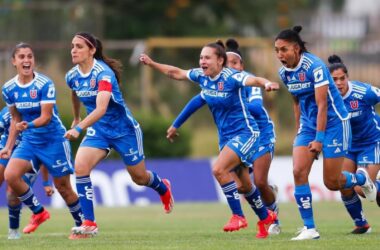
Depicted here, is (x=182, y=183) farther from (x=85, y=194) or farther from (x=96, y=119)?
(x=96, y=119)

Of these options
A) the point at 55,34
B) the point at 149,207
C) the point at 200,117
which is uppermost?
the point at 55,34

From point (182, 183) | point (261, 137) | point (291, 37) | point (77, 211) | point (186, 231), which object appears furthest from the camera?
point (182, 183)

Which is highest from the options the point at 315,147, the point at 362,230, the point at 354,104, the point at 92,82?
the point at 92,82

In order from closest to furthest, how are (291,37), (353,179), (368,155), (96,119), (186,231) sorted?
(291,37) < (96,119) < (353,179) < (368,155) < (186,231)

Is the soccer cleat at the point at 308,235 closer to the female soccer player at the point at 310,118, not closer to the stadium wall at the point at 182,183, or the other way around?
the female soccer player at the point at 310,118

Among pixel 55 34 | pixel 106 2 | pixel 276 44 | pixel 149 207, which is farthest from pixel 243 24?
pixel 276 44

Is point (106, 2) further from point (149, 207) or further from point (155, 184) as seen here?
point (155, 184)

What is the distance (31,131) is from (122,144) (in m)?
1.15

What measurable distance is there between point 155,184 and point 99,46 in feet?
6.53

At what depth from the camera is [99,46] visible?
1377 cm

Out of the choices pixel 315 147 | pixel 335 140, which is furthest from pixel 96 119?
pixel 335 140

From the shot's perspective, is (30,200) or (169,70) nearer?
(30,200)

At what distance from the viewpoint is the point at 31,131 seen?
13.9 m

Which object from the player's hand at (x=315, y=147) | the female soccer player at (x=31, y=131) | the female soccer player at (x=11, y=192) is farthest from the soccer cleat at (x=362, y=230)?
the female soccer player at (x=11, y=192)
